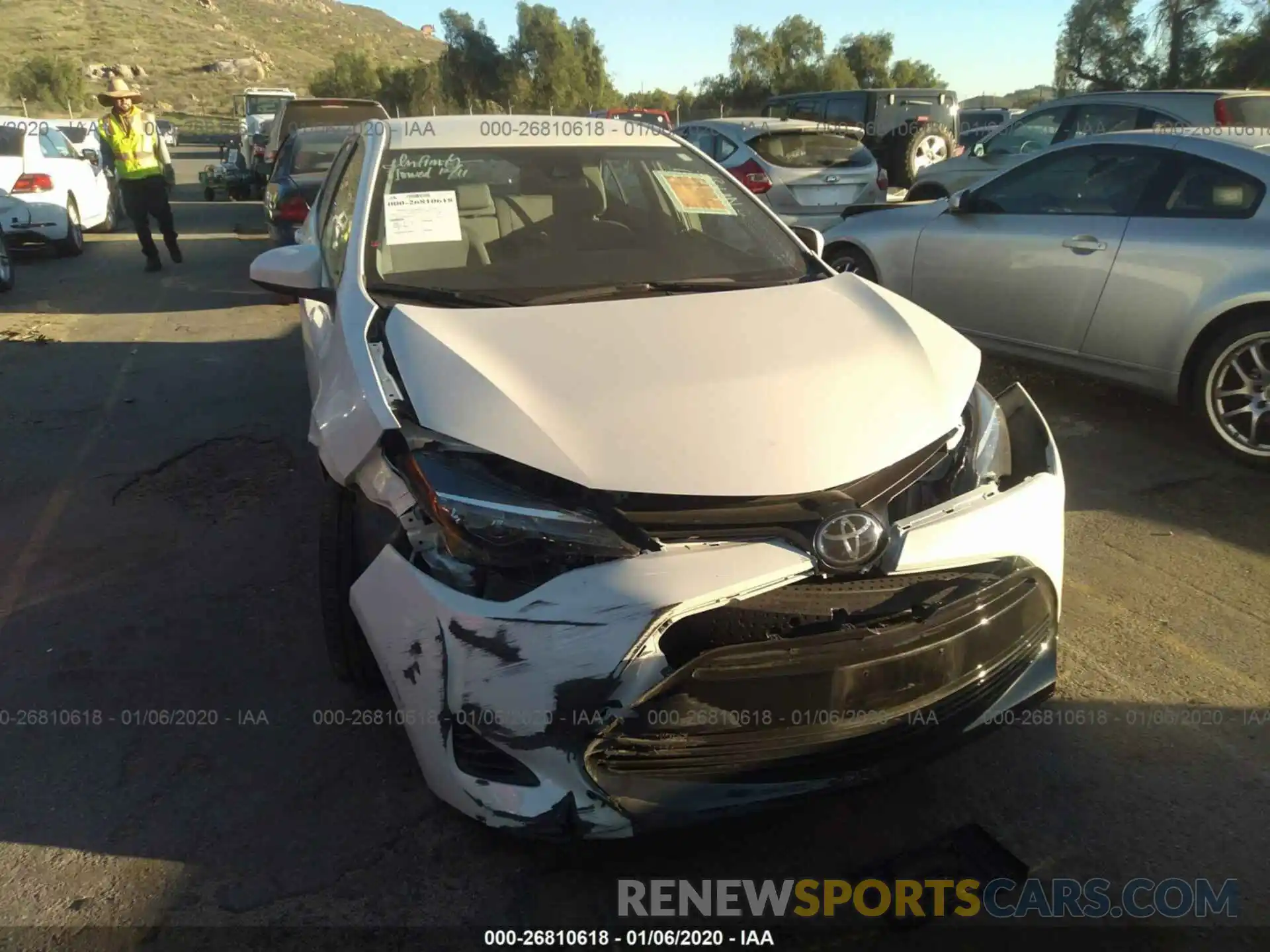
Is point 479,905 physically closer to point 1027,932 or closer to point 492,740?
point 492,740

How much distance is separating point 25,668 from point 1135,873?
131 inches

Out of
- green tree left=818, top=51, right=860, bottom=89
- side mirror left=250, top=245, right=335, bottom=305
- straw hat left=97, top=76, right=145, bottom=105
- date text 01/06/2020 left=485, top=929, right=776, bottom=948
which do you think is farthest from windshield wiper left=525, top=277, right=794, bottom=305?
green tree left=818, top=51, right=860, bottom=89

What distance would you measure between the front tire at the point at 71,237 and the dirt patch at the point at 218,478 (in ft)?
26.2

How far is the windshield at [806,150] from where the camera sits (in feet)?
32.6

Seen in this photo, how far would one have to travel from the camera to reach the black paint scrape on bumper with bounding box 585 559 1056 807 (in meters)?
1.95

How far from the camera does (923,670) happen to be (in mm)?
2080

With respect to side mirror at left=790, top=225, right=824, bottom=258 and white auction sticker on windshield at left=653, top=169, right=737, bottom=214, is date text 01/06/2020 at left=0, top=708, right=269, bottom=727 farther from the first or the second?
side mirror at left=790, top=225, right=824, bottom=258

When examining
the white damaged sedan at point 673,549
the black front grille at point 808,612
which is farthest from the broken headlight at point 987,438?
the black front grille at point 808,612

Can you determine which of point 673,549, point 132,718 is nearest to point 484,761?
point 673,549

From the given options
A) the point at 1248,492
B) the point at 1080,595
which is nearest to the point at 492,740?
the point at 1080,595

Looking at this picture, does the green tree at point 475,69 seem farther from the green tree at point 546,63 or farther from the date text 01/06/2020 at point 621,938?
the date text 01/06/2020 at point 621,938

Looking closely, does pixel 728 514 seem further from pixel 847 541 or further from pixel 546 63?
pixel 546 63

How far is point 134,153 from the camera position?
31.6ft

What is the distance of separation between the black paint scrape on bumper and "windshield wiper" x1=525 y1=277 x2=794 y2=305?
1357 millimetres
